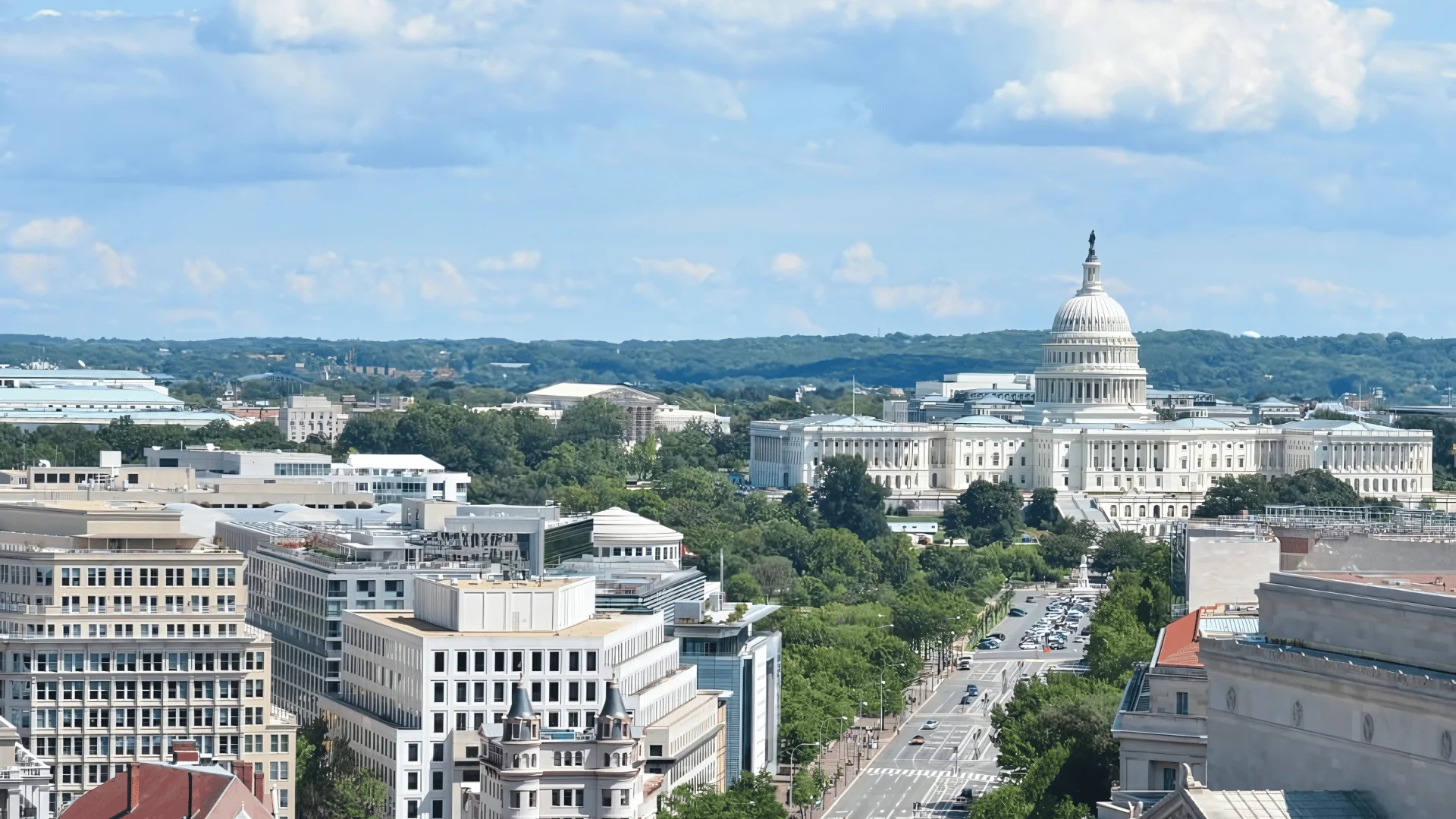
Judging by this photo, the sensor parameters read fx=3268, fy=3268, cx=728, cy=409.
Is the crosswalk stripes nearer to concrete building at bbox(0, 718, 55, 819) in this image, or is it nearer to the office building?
the office building

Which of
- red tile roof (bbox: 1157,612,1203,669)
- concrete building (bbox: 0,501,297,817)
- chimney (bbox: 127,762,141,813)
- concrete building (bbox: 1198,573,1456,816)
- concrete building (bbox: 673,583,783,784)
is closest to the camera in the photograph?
concrete building (bbox: 1198,573,1456,816)

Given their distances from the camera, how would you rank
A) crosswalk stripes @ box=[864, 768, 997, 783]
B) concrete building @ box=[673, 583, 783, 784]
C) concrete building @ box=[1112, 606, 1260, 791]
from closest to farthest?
concrete building @ box=[1112, 606, 1260, 791], concrete building @ box=[673, 583, 783, 784], crosswalk stripes @ box=[864, 768, 997, 783]

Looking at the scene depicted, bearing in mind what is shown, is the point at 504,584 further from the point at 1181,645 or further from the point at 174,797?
the point at 1181,645

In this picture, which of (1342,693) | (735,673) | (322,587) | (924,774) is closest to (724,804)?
(735,673)

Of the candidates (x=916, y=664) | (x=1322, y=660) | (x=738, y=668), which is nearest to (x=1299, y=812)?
(x=1322, y=660)

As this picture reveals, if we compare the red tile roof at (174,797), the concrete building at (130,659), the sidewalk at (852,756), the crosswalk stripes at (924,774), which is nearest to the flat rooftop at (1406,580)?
the red tile roof at (174,797)

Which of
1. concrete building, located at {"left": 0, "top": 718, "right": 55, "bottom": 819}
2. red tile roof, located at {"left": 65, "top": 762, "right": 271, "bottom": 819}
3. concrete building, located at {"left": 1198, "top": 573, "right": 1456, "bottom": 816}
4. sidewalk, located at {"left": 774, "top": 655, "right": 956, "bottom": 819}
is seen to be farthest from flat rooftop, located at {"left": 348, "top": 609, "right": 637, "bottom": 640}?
concrete building, located at {"left": 1198, "top": 573, "right": 1456, "bottom": 816}
